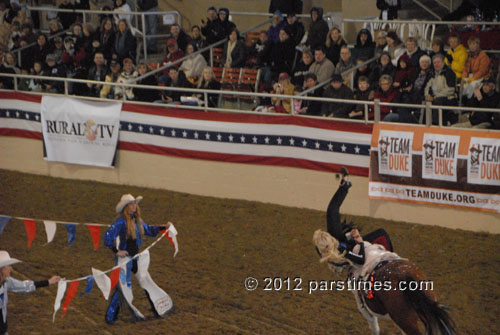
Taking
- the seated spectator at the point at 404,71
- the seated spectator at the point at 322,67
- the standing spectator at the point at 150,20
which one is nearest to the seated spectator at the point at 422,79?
the seated spectator at the point at 404,71

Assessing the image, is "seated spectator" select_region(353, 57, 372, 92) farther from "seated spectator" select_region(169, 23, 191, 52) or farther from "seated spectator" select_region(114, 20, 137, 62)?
"seated spectator" select_region(114, 20, 137, 62)

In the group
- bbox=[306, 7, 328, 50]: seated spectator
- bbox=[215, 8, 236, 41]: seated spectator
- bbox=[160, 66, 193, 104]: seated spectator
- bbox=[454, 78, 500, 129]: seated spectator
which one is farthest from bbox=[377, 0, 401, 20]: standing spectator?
bbox=[160, 66, 193, 104]: seated spectator

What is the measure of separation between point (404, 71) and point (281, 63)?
11.4 ft

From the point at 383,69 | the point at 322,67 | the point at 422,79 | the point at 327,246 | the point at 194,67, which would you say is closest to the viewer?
the point at 327,246

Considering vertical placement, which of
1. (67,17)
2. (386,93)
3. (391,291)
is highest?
(67,17)

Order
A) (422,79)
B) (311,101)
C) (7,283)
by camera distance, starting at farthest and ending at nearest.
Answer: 1. (311,101)
2. (422,79)
3. (7,283)

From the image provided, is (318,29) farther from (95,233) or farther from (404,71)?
(95,233)

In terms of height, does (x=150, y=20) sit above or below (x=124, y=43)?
above

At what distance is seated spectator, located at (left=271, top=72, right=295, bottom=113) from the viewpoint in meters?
15.6

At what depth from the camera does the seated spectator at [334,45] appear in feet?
53.6

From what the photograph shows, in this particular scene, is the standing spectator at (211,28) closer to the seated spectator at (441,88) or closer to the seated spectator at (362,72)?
the seated spectator at (362,72)

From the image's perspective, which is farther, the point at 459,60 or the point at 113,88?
the point at 113,88

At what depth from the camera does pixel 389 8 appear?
17.6 metres

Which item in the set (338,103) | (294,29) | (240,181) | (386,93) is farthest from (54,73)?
(386,93)
